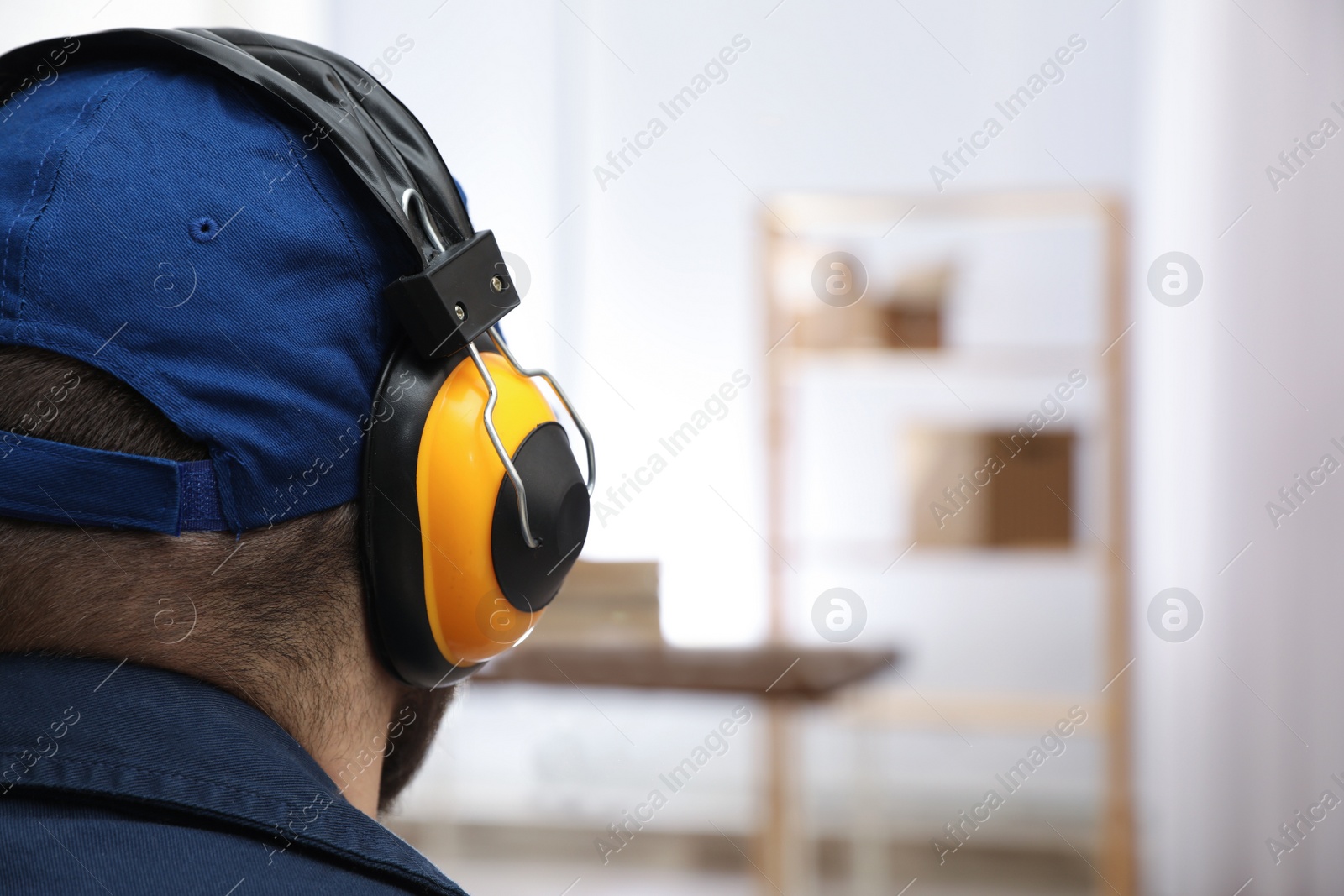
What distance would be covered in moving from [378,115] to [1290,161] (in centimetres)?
218

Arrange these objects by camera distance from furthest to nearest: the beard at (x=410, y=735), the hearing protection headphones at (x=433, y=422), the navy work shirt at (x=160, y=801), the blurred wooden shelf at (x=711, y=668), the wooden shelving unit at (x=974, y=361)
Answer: the wooden shelving unit at (x=974, y=361) < the blurred wooden shelf at (x=711, y=668) < the beard at (x=410, y=735) < the hearing protection headphones at (x=433, y=422) < the navy work shirt at (x=160, y=801)

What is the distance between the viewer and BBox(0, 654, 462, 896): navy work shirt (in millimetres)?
397

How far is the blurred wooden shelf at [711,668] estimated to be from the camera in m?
1.90

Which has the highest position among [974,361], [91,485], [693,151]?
[693,151]

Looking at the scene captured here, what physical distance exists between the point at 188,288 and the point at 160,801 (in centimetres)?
22

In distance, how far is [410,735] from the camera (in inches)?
25.6

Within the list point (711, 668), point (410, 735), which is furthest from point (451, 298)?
point (711, 668)

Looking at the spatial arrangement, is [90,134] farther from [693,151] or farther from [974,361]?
[693,151]

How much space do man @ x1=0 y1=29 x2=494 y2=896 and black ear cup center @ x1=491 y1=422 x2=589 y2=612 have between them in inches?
3.6

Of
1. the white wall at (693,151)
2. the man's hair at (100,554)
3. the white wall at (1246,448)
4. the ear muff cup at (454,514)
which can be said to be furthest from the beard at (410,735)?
the white wall at (1246,448)

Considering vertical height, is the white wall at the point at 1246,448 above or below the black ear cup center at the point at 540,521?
above

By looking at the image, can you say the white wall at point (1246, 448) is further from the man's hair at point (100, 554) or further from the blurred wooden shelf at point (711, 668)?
the man's hair at point (100, 554)

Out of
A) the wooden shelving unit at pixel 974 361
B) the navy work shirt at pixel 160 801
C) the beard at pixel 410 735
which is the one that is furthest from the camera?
the wooden shelving unit at pixel 974 361

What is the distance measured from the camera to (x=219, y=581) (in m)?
0.47
